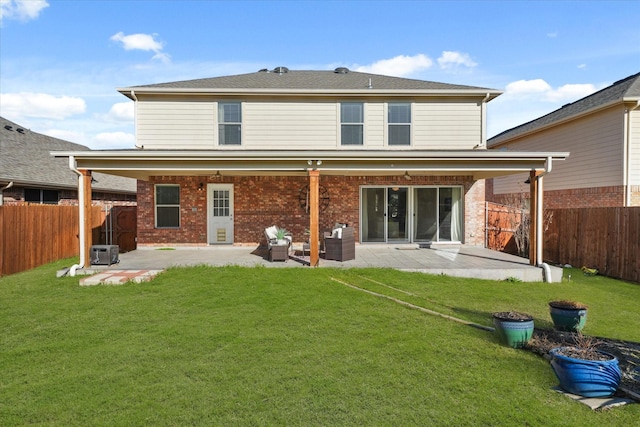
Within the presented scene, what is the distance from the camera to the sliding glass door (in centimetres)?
1292

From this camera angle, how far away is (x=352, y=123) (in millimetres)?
12492

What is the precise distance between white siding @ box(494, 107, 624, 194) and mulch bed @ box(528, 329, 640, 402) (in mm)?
9265

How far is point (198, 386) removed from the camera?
146 inches

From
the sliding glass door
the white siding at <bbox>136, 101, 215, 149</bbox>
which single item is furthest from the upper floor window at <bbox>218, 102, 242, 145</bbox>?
the sliding glass door

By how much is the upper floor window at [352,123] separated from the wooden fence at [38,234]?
31.3 feet

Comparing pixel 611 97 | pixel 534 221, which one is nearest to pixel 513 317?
pixel 534 221

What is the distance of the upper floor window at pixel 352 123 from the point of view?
12492 mm

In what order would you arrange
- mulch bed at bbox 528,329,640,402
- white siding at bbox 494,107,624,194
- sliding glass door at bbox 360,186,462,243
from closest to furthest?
mulch bed at bbox 528,329,640,402, white siding at bbox 494,107,624,194, sliding glass door at bbox 360,186,462,243

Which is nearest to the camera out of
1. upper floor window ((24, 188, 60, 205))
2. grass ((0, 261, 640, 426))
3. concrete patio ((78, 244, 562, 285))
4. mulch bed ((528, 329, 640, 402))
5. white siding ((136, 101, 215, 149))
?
grass ((0, 261, 640, 426))

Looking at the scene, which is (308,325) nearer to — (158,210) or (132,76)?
(158,210)

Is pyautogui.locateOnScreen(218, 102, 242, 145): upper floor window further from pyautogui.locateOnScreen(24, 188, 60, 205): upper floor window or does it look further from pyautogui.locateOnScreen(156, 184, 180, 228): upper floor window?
pyautogui.locateOnScreen(24, 188, 60, 205): upper floor window

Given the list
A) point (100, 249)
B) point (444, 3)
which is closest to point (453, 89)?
point (444, 3)

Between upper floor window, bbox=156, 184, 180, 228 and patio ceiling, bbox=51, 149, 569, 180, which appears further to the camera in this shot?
upper floor window, bbox=156, 184, 180, 228

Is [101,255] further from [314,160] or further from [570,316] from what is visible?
[570,316]
